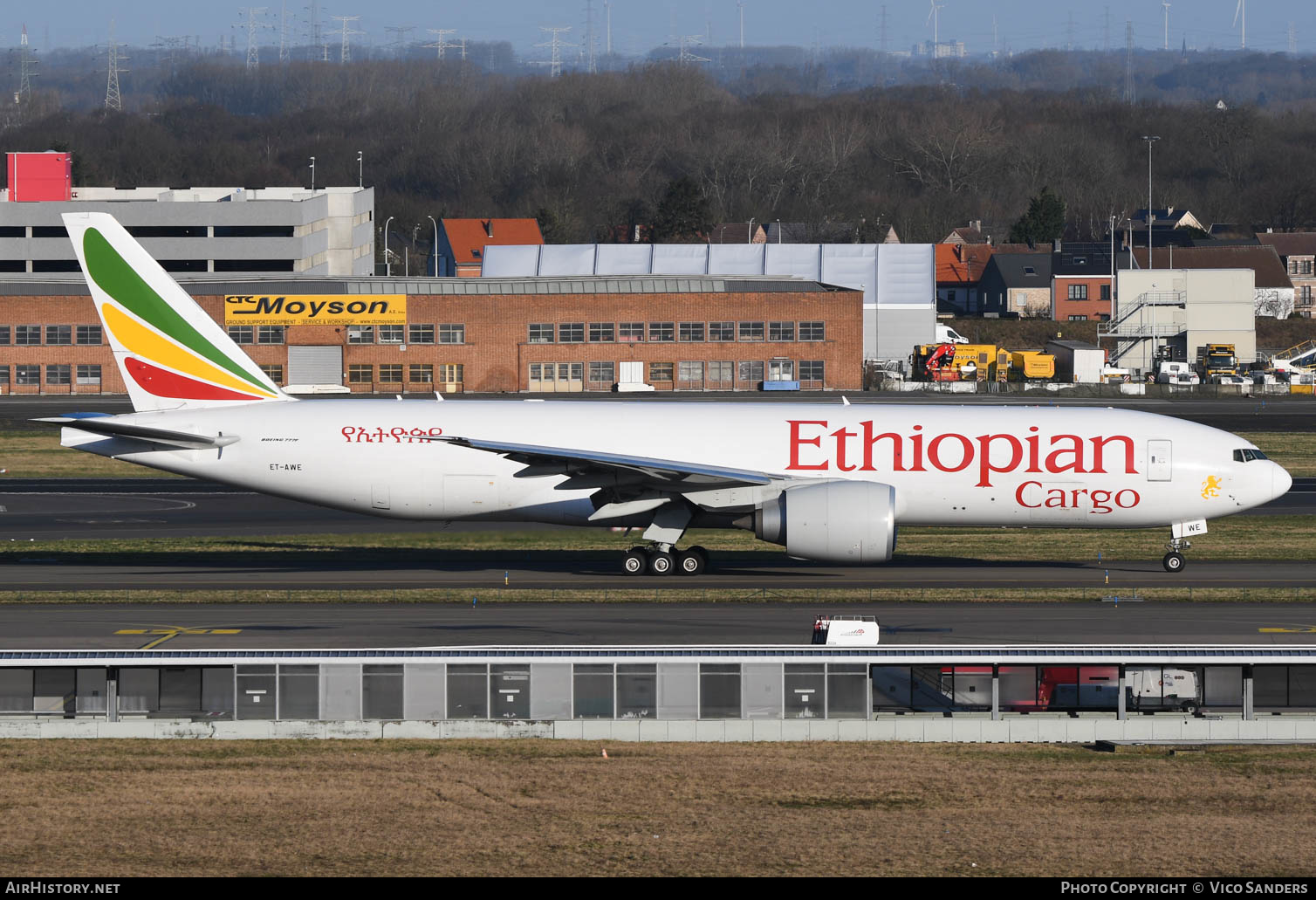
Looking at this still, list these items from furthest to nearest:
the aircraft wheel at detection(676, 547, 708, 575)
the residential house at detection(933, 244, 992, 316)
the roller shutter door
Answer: the residential house at detection(933, 244, 992, 316) < the roller shutter door < the aircraft wheel at detection(676, 547, 708, 575)

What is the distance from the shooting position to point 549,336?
103938 millimetres

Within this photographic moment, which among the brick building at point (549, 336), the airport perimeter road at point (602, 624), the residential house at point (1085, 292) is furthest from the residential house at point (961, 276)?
the airport perimeter road at point (602, 624)

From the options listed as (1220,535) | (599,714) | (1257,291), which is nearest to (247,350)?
(1220,535)

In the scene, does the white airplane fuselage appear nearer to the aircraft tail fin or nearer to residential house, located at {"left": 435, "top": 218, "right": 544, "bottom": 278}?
the aircraft tail fin

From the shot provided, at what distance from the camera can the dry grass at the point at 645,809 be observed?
17531 millimetres

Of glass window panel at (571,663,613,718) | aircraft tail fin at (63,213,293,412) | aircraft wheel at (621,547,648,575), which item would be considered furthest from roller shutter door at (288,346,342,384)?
glass window panel at (571,663,613,718)

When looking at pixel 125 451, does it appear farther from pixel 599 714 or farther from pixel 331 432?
pixel 599 714

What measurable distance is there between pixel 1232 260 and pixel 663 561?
12808cm

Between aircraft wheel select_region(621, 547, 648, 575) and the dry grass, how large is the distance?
1564 cm

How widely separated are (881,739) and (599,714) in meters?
4.43

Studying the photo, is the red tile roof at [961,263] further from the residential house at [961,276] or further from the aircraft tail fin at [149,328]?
the aircraft tail fin at [149,328]

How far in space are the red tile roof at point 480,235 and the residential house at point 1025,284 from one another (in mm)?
58885

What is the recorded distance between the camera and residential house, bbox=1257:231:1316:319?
541 feet

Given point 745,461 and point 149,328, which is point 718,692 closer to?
point 745,461
